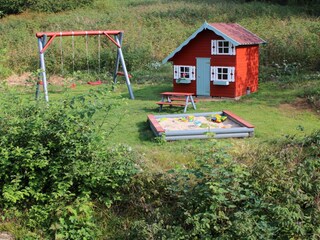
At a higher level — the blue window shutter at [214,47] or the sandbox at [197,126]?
the blue window shutter at [214,47]

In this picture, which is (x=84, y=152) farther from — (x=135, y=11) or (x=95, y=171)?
(x=135, y=11)

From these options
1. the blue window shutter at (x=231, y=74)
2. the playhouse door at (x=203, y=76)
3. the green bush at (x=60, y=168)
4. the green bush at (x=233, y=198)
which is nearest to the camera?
the green bush at (x=233, y=198)

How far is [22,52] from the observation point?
73.0 feet

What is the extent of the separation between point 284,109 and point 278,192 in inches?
266

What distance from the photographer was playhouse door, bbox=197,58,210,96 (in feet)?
50.1

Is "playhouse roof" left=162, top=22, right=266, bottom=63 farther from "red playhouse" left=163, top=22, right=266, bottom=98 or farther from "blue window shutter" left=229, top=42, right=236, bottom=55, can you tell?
"blue window shutter" left=229, top=42, right=236, bottom=55

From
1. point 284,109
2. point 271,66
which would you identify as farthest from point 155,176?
point 271,66

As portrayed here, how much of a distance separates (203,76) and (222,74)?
23.7 inches

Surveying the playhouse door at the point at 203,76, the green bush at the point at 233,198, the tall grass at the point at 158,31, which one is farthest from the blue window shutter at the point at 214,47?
the green bush at the point at 233,198

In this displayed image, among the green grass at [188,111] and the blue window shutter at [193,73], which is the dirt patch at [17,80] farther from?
the blue window shutter at [193,73]

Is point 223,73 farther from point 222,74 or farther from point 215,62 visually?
point 215,62

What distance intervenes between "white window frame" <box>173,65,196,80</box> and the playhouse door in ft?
0.63

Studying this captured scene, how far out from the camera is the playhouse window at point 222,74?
15.0 metres

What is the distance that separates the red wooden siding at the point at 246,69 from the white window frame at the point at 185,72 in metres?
1.37
